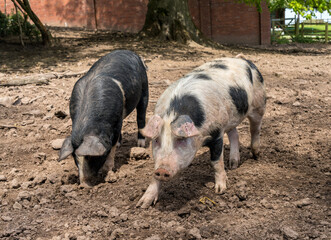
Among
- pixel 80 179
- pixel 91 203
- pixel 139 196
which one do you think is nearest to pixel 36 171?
pixel 80 179

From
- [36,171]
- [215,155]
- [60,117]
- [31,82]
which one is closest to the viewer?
[215,155]

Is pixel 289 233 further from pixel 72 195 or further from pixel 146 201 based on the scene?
pixel 72 195

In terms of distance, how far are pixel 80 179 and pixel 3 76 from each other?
581cm

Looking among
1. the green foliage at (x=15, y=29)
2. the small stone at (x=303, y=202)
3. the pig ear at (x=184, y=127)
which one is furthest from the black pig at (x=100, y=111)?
the green foliage at (x=15, y=29)

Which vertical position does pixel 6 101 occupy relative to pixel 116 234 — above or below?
above

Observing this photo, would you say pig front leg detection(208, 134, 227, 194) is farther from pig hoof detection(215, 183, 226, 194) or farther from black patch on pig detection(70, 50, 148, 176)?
black patch on pig detection(70, 50, 148, 176)

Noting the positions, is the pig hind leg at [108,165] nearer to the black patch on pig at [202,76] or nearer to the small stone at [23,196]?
the small stone at [23,196]

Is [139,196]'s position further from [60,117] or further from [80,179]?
[60,117]

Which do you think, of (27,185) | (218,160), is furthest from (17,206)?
(218,160)

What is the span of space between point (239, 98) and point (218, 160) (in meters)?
0.65

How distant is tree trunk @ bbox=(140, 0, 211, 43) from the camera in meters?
12.9

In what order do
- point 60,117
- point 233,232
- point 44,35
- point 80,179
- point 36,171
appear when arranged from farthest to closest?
point 44,35 < point 60,117 < point 36,171 < point 80,179 < point 233,232

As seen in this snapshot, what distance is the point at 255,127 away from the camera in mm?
4734

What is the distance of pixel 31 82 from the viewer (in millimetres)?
8242
